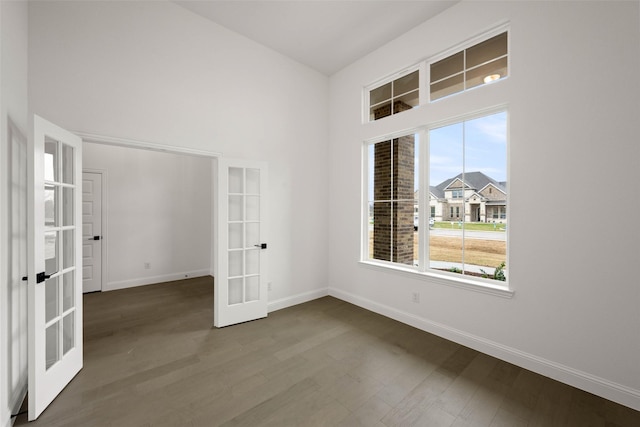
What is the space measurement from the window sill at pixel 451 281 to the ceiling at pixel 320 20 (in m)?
3.12

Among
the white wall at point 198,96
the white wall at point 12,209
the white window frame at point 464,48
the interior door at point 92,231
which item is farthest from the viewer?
the interior door at point 92,231

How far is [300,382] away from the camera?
2340mm

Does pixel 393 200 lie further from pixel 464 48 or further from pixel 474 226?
pixel 464 48

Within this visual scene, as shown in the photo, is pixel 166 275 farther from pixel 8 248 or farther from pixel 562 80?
pixel 562 80

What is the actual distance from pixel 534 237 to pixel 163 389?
353 cm

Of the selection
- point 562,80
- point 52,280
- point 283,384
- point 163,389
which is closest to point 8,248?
point 52,280

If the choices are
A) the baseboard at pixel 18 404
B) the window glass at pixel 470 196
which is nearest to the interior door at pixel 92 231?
the baseboard at pixel 18 404

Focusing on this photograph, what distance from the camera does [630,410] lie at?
79.8 inches

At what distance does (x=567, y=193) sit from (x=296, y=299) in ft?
11.6

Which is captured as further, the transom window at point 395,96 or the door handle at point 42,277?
the transom window at point 395,96

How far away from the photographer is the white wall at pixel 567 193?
2.09 metres

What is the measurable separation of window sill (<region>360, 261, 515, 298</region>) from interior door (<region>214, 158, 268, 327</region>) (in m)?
1.70

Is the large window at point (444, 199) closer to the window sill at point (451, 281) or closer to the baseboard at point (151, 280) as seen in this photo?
the window sill at point (451, 281)

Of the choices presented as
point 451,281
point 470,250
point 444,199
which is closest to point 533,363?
point 451,281
